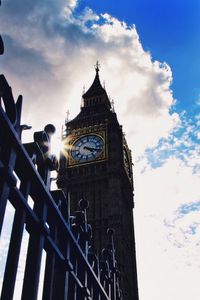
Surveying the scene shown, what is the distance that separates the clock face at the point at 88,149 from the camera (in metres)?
45.2

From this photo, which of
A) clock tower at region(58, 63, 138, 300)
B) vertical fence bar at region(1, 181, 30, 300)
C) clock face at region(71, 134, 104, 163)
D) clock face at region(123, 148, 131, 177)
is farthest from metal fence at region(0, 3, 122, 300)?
clock face at region(123, 148, 131, 177)

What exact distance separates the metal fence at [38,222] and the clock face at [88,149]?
1488 inches

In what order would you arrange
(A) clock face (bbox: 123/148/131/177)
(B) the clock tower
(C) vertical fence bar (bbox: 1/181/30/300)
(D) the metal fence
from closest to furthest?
(C) vertical fence bar (bbox: 1/181/30/300) < (D) the metal fence < (B) the clock tower < (A) clock face (bbox: 123/148/131/177)

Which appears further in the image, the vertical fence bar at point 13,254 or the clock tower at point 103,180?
the clock tower at point 103,180

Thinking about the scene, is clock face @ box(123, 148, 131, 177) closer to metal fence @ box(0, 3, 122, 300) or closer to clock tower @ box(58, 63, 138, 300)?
clock tower @ box(58, 63, 138, 300)

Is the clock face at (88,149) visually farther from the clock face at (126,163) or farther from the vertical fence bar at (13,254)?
the vertical fence bar at (13,254)

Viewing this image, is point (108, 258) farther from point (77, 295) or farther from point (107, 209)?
point (107, 209)

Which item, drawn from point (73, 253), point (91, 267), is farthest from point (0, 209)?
point (91, 267)

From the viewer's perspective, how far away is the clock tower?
43188mm

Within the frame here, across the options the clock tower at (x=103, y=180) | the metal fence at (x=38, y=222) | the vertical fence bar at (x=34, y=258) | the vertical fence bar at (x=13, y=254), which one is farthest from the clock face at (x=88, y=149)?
the vertical fence bar at (x=13, y=254)

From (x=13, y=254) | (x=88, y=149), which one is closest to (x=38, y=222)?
(x=13, y=254)

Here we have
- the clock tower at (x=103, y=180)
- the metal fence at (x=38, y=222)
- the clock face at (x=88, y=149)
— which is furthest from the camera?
the clock face at (x=88, y=149)

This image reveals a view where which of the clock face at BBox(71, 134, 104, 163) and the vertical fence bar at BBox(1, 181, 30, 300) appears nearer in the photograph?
the vertical fence bar at BBox(1, 181, 30, 300)

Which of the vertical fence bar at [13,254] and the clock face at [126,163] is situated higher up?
the clock face at [126,163]
